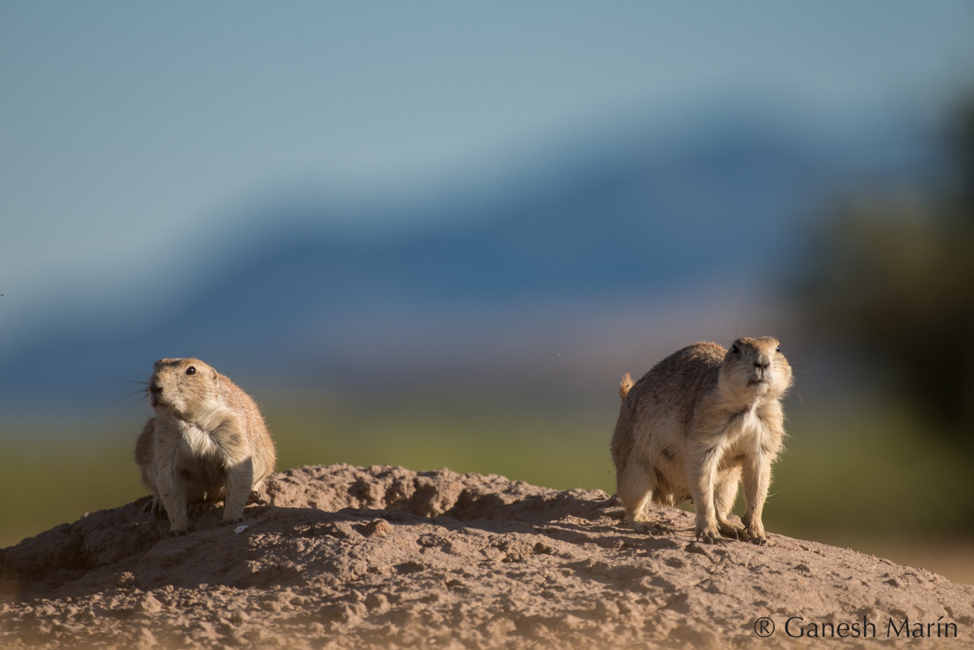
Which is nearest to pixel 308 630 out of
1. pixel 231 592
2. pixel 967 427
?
pixel 231 592

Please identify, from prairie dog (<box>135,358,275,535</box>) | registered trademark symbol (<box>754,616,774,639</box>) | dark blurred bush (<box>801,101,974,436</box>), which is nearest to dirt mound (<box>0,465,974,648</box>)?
registered trademark symbol (<box>754,616,774,639</box>)

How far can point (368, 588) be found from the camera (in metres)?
5.83

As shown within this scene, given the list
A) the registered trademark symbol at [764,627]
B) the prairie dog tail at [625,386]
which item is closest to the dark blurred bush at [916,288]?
the prairie dog tail at [625,386]

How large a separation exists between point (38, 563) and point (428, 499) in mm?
3742

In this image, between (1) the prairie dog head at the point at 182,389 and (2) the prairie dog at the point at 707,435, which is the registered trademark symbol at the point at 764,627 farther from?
(1) the prairie dog head at the point at 182,389

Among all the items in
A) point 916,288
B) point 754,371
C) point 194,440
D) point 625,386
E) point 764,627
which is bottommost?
point 764,627

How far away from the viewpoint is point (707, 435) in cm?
723

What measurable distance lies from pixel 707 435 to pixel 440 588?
264 cm

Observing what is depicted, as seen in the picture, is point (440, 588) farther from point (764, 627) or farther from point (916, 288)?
point (916, 288)

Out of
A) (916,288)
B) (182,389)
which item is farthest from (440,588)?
(916,288)

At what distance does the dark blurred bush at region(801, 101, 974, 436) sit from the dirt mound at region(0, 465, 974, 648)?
43.8 ft

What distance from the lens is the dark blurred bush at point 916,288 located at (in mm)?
19203

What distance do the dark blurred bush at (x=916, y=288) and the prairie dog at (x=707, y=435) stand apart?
43.3 ft

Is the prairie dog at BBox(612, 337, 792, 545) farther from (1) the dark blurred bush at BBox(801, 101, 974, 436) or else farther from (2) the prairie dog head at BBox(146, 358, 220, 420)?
(1) the dark blurred bush at BBox(801, 101, 974, 436)
